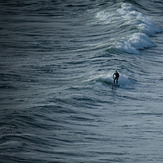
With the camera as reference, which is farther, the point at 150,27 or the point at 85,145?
the point at 150,27

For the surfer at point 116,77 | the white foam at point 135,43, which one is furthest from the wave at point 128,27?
the surfer at point 116,77

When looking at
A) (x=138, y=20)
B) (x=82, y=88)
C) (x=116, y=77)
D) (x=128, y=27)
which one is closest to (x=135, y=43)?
(x=128, y=27)

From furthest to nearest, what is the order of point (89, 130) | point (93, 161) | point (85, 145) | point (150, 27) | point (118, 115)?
1. point (150, 27)
2. point (118, 115)
3. point (89, 130)
4. point (85, 145)
5. point (93, 161)

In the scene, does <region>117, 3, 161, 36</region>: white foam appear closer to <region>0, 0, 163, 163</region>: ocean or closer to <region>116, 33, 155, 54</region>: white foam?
<region>0, 0, 163, 163</region>: ocean

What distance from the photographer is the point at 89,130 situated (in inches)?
764

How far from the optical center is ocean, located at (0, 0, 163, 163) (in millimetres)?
17438

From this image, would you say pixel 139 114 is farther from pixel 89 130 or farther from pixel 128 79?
pixel 128 79

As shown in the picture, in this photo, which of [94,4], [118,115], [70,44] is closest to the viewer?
[118,115]

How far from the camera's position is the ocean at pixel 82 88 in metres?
17.4

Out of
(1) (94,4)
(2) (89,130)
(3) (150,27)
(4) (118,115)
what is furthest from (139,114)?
(1) (94,4)

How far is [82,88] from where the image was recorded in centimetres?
2461

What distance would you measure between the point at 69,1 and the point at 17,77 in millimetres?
29207

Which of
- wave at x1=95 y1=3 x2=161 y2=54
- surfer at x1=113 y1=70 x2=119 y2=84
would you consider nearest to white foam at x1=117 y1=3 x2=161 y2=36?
wave at x1=95 y1=3 x2=161 y2=54

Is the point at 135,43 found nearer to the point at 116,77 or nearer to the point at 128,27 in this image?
the point at 128,27
